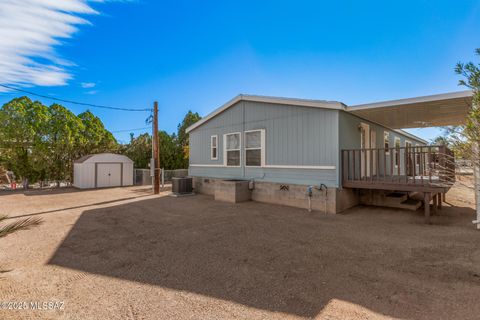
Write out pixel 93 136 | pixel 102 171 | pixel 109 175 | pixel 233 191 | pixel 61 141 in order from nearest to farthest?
pixel 233 191 < pixel 102 171 < pixel 109 175 < pixel 61 141 < pixel 93 136

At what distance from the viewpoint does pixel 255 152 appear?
10.0m

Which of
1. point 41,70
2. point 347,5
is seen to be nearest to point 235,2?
point 347,5

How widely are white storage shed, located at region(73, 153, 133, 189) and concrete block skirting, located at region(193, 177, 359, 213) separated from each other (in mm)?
9706

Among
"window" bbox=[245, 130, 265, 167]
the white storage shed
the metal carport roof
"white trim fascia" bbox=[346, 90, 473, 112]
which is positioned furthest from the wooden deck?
the white storage shed

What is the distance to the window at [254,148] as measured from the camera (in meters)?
9.70

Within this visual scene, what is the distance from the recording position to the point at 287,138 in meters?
8.88

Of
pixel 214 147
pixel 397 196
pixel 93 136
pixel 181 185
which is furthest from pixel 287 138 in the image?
pixel 93 136


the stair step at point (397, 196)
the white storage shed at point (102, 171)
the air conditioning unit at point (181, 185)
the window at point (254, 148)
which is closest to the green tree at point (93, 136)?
the white storage shed at point (102, 171)

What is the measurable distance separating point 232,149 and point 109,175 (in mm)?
10014

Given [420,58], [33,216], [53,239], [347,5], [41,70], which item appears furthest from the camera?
[41,70]

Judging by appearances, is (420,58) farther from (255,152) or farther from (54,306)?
(54,306)

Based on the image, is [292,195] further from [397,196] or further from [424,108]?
[424,108]

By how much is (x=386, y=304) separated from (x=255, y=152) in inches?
303

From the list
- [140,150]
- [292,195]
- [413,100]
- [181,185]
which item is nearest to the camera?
[413,100]
